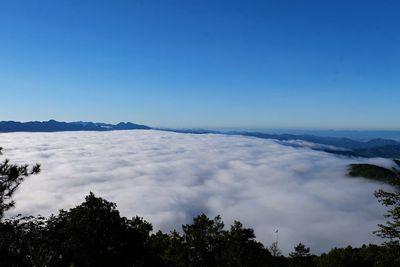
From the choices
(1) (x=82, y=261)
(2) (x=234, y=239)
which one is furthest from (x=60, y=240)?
(2) (x=234, y=239)

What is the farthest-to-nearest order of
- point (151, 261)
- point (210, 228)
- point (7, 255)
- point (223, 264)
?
point (210, 228)
point (223, 264)
point (151, 261)
point (7, 255)

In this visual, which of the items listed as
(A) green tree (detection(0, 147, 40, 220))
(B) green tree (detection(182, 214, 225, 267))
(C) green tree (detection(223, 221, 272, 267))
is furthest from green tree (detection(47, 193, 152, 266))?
(B) green tree (detection(182, 214, 225, 267))

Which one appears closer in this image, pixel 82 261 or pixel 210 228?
pixel 82 261

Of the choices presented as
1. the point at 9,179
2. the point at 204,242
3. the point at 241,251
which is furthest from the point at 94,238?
the point at 204,242

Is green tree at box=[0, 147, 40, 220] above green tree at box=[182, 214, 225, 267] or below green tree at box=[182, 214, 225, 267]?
above

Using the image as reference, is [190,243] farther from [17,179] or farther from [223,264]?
[17,179]

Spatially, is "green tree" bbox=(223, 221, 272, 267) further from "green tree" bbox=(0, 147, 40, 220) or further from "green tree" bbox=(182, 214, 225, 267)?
"green tree" bbox=(0, 147, 40, 220)

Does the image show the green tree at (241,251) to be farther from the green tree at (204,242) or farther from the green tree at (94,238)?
the green tree at (94,238)

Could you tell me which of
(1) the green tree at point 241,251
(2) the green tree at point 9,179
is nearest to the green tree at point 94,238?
(2) the green tree at point 9,179

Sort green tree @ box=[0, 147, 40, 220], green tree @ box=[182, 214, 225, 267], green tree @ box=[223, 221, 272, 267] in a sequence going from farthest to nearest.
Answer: green tree @ box=[182, 214, 225, 267] → green tree @ box=[223, 221, 272, 267] → green tree @ box=[0, 147, 40, 220]
